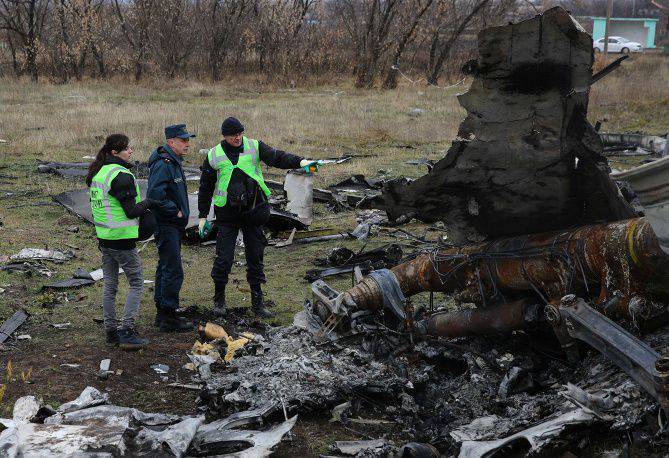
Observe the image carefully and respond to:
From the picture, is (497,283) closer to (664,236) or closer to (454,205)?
(454,205)

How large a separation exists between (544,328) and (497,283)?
0.51 metres

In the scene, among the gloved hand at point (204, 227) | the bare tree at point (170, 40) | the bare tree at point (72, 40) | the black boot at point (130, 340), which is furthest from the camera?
the bare tree at point (170, 40)

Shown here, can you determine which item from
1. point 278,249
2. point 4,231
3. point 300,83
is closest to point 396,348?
point 278,249

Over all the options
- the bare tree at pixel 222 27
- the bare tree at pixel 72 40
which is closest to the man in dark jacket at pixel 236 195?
the bare tree at pixel 72 40

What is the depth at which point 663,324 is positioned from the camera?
5.54 metres

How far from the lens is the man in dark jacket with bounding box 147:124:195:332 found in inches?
312

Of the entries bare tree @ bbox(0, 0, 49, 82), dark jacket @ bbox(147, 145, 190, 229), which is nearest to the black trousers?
dark jacket @ bbox(147, 145, 190, 229)

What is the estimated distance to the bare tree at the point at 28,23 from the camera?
37.2 metres

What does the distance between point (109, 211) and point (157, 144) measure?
13386 mm

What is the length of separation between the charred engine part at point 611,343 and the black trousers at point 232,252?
149 inches

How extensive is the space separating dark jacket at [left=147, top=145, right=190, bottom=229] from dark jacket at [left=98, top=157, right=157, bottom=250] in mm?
521

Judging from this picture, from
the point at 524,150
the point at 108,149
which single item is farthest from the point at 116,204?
the point at 524,150

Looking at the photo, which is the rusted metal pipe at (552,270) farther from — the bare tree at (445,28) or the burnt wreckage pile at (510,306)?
the bare tree at (445,28)

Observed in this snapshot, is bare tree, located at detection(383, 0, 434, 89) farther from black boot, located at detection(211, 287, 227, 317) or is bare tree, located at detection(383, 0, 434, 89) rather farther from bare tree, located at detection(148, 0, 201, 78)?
black boot, located at detection(211, 287, 227, 317)
